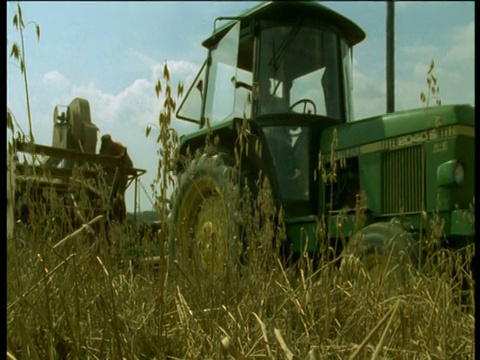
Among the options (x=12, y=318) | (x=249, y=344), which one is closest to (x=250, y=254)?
(x=249, y=344)

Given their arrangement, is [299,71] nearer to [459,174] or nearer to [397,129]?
[397,129]

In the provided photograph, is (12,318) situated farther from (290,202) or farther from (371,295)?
(290,202)

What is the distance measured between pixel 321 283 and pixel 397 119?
234 cm

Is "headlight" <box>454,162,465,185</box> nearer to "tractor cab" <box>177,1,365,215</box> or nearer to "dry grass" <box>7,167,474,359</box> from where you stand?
"tractor cab" <box>177,1,365,215</box>

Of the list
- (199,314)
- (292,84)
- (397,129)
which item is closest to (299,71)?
(292,84)

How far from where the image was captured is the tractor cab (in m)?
4.10

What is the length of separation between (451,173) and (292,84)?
130cm

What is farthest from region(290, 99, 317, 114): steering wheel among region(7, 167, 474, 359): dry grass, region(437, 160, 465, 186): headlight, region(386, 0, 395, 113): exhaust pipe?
region(7, 167, 474, 359): dry grass

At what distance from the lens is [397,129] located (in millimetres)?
3807

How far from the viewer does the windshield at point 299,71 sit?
4.13 metres

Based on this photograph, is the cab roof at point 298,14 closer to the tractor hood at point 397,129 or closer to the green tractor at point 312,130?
the green tractor at point 312,130

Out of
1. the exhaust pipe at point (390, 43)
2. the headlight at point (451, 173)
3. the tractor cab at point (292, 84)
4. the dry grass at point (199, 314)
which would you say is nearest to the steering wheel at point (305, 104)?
the tractor cab at point (292, 84)

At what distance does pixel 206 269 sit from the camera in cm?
176

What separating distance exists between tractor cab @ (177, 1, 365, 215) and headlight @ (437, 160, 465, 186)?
92 centimetres
